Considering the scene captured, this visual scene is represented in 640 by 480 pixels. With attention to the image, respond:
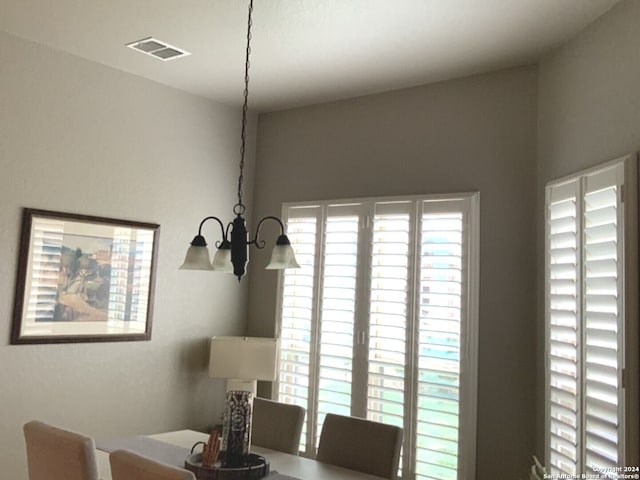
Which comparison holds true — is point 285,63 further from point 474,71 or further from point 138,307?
point 138,307

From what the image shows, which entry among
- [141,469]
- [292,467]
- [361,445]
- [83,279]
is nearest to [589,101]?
[361,445]

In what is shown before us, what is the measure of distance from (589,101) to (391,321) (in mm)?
1738

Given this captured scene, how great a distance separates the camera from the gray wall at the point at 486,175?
3443mm

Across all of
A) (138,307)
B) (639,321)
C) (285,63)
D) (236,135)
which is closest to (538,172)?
(639,321)

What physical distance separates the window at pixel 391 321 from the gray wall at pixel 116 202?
62 centimetres

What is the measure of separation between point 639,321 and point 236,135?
10.3 feet

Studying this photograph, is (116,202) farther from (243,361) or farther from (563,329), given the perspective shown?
(563,329)

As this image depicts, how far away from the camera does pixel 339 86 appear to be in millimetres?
4066

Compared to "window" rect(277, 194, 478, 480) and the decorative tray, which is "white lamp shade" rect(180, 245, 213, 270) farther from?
"window" rect(277, 194, 478, 480)

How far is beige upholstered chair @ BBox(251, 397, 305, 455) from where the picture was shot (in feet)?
10.2

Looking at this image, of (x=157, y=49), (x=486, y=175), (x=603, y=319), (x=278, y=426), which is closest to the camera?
(x=603, y=319)

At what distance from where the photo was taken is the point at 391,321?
12.7 feet

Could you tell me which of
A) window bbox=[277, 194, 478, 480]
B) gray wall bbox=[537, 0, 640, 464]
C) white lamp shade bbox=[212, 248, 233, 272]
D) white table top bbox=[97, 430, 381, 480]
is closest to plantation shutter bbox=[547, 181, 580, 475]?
gray wall bbox=[537, 0, 640, 464]

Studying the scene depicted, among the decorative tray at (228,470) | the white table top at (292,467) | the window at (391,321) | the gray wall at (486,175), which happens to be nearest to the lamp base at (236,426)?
the decorative tray at (228,470)
